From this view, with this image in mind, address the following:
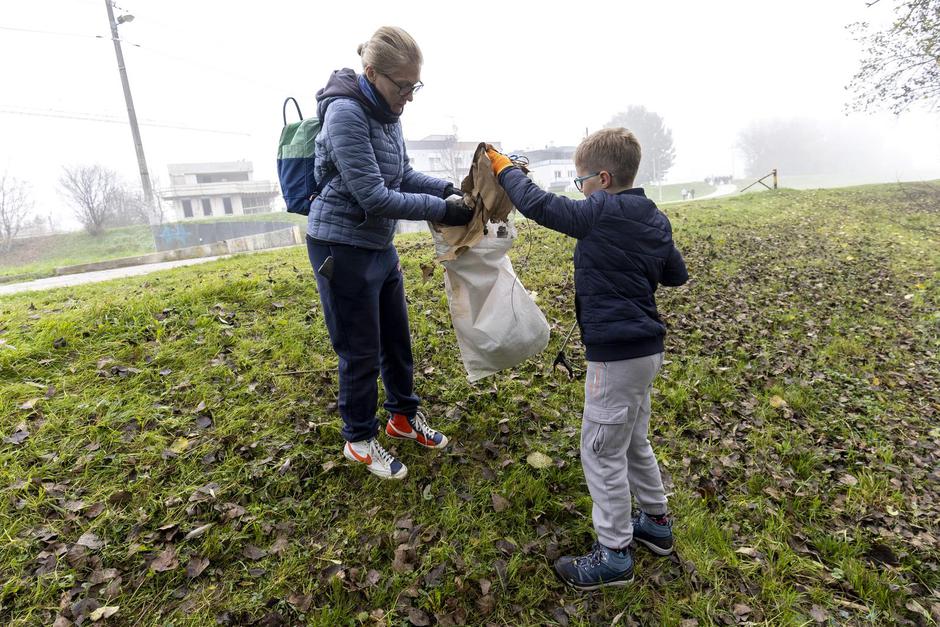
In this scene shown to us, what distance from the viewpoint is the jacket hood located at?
7.27 feet

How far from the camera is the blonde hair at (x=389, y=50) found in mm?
2150

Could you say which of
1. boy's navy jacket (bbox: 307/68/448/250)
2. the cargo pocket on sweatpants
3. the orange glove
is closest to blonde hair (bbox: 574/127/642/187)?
the orange glove

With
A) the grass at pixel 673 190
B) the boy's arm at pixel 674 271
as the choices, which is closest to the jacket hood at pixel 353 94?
the boy's arm at pixel 674 271

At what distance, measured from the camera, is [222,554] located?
7.75ft

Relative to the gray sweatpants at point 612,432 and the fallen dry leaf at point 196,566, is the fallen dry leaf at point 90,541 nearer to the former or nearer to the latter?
the fallen dry leaf at point 196,566

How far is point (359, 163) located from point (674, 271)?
1608mm

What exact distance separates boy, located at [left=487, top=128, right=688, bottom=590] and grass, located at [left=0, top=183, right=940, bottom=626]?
Result: 486mm

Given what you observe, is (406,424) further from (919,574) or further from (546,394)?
(919,574)

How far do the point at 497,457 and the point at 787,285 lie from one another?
6069mm

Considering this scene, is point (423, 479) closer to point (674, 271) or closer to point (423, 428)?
point (423, 428)

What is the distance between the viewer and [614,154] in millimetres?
2107

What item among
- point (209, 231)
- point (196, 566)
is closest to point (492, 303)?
point (196, 566)

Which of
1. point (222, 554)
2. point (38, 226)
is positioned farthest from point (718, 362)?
point (38, 226)

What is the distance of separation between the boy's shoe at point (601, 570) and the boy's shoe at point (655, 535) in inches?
8.7
